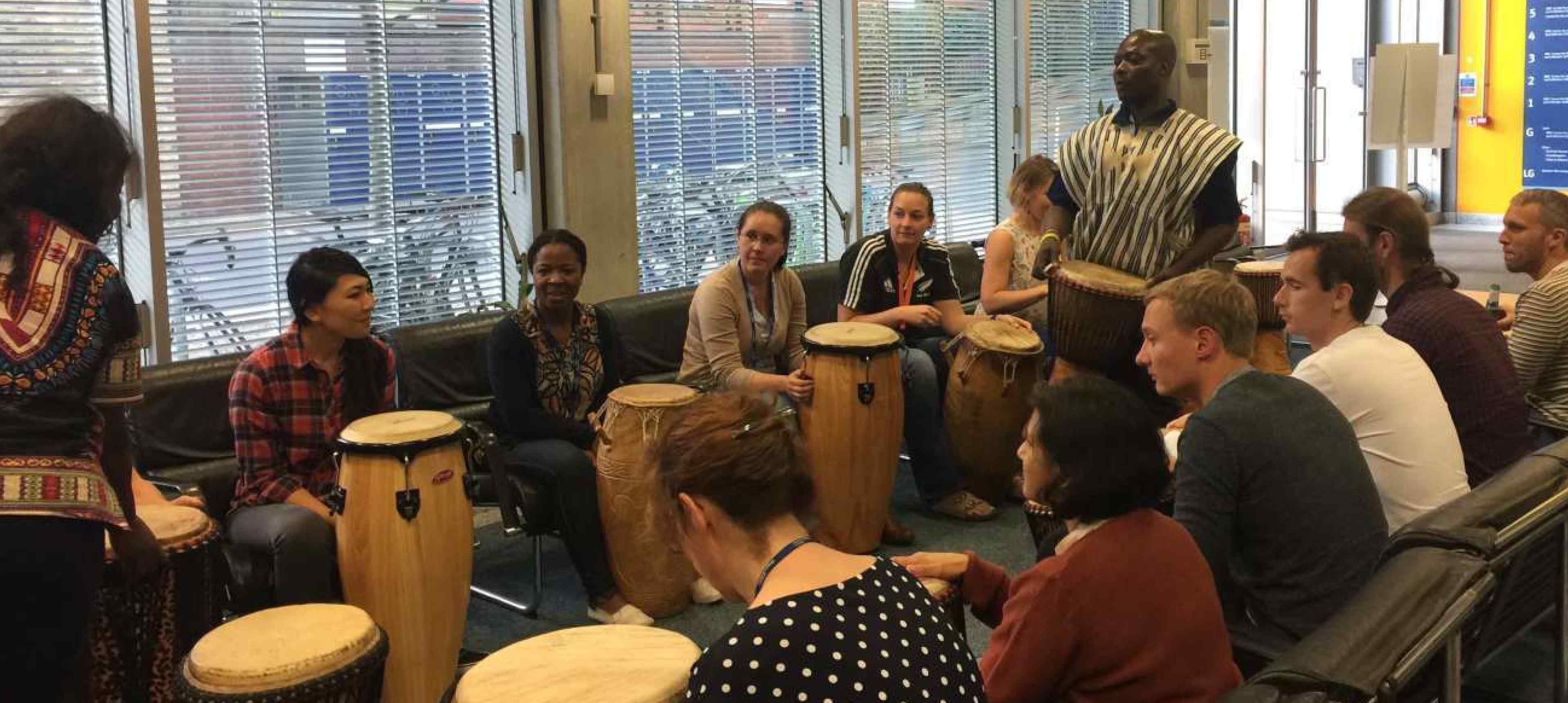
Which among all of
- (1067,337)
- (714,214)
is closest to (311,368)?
(1067,337)

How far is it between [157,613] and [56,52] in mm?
2152

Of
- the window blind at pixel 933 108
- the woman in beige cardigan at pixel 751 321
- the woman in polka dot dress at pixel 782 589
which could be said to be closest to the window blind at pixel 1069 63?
the window blind at pixel 933 108

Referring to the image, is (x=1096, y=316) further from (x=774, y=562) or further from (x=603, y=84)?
(x=774, y=562)

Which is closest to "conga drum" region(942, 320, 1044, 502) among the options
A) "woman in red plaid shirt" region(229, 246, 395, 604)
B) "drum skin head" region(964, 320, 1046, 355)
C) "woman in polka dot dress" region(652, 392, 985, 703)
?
"drum skin head" region(964, 320, 1046, 355)

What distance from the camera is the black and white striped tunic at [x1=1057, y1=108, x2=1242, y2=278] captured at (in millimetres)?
4430

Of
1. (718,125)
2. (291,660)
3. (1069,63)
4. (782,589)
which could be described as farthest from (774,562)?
(1069,63)

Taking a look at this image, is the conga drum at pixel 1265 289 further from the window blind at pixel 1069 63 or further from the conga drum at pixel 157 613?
the conga drum at pixel 157 613

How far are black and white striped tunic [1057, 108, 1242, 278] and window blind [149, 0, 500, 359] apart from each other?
7.54 feet

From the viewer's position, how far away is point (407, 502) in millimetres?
3377

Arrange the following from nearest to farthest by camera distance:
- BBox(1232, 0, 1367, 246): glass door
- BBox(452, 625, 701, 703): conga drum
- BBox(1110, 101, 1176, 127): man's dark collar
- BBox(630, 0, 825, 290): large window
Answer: BBox(452, 625, 701, 703): conga drum, BBox(1110, 101, 1176, 127): man's dark collar, BBox(630, 0, 825, 290): large window, BBox(1232, 0, 1367, 246): glass door

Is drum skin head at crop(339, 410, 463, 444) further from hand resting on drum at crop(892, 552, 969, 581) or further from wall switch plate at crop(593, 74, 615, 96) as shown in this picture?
wall switch plate at crop(593, 74, 615, 96)

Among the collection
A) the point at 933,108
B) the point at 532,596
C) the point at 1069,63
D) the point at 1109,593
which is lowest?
the point at 532,596

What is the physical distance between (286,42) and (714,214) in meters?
2.04

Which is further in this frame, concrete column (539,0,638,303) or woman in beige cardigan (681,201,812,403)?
concrete column (539,0,638,303)
